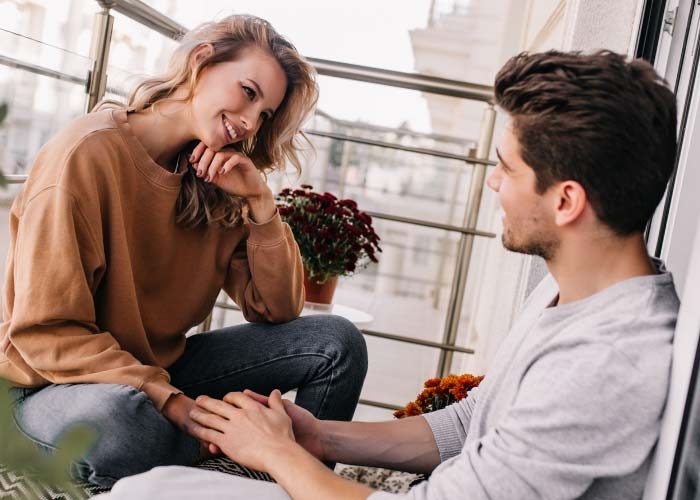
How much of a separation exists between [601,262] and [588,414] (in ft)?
0.78

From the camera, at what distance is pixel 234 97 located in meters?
1.69

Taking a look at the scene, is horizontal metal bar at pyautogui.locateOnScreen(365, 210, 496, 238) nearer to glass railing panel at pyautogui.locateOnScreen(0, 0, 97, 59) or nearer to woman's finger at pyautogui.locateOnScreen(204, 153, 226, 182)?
woman's finger at pyautogui.locateOnScreen(204, 153, 226, 182)

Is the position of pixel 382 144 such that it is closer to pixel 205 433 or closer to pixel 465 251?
pixel 465 251

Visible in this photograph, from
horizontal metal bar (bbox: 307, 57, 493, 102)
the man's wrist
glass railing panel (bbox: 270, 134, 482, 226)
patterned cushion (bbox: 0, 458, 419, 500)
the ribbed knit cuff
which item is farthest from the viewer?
glass railing panel (bbox: 270, 134, 482, 226)

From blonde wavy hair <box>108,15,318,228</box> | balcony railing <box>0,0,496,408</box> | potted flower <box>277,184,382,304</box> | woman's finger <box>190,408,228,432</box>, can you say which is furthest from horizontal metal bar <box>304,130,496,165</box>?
woman's finger <box>190,408,228,432</box>

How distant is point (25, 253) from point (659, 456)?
1.11 meters

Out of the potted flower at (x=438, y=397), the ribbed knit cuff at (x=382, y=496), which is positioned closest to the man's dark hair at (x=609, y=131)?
the ribbed knit cuff at (x=382, y=496)

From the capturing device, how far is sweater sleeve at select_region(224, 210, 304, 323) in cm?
181

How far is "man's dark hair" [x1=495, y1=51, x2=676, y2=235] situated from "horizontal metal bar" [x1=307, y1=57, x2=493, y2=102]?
168 cm

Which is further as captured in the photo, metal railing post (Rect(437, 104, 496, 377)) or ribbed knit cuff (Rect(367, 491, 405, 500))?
metal railing post (Rect(437, 104, 496, 377))

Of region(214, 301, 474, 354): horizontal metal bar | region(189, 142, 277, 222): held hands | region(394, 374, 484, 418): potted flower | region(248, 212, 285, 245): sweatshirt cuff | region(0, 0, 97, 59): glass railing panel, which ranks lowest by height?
region(214, 301, 474, 354): horizontal metal bar

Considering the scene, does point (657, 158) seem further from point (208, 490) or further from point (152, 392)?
point (152, 392)

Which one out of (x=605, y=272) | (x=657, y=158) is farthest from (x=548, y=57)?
(x=605, y=272)

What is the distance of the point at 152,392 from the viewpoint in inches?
56.2
